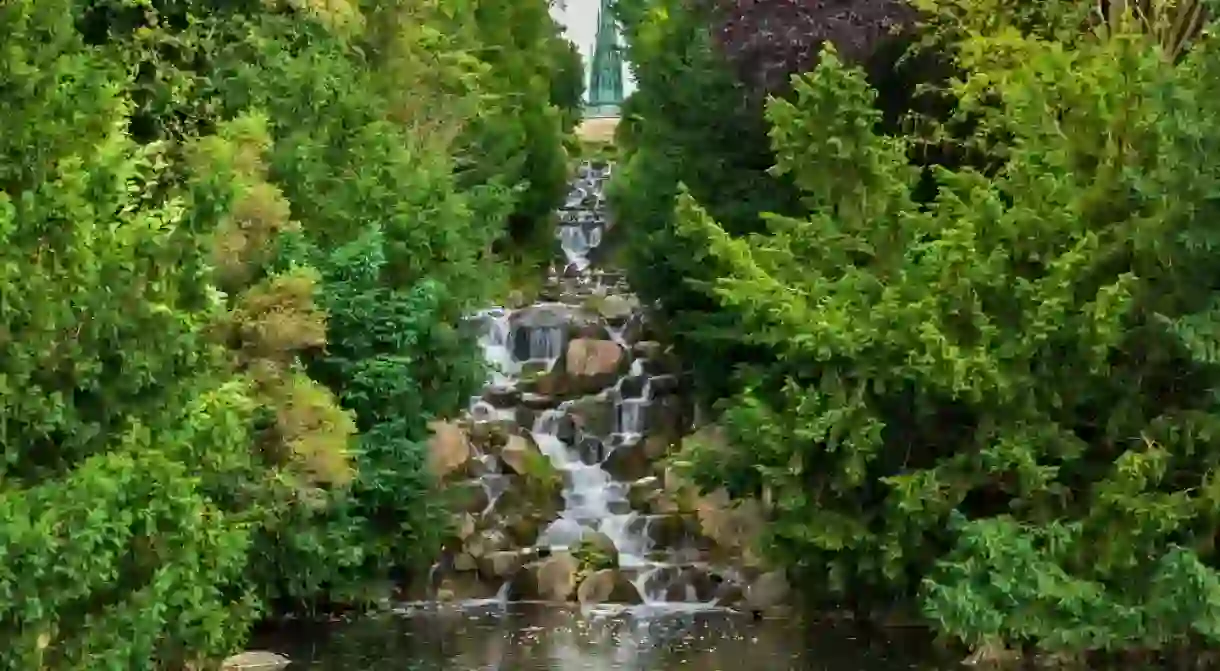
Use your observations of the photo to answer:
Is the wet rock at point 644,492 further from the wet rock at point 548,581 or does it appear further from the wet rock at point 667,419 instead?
the wet rock at point 548,581

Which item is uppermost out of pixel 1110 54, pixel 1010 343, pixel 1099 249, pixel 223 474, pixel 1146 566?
pixel 1110 54

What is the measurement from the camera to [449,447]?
64.3ft

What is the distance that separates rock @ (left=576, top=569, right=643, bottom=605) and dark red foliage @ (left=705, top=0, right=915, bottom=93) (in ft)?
21.9

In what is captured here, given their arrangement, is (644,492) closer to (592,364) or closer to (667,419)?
(667,419)

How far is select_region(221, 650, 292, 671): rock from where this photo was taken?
13453mm

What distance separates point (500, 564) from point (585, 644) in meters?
3.94

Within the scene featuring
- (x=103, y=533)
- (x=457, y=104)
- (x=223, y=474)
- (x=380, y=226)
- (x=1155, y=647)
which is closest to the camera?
(x=103, y=533)

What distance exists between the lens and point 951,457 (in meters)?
14.5

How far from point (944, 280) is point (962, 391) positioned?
1.02 m

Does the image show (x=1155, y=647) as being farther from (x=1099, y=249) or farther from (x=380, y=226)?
(x=380, y=226)

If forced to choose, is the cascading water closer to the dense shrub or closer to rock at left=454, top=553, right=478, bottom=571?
rock at left=454, top=553, right=478, bottom=571

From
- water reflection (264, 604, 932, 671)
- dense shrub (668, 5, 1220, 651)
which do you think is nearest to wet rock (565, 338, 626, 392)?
water reflection (264, 604, 932, 671)

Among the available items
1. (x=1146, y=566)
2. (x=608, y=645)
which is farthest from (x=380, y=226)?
(x=1146, y=566)

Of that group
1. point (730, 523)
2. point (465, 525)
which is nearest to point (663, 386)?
point (730, 523)
